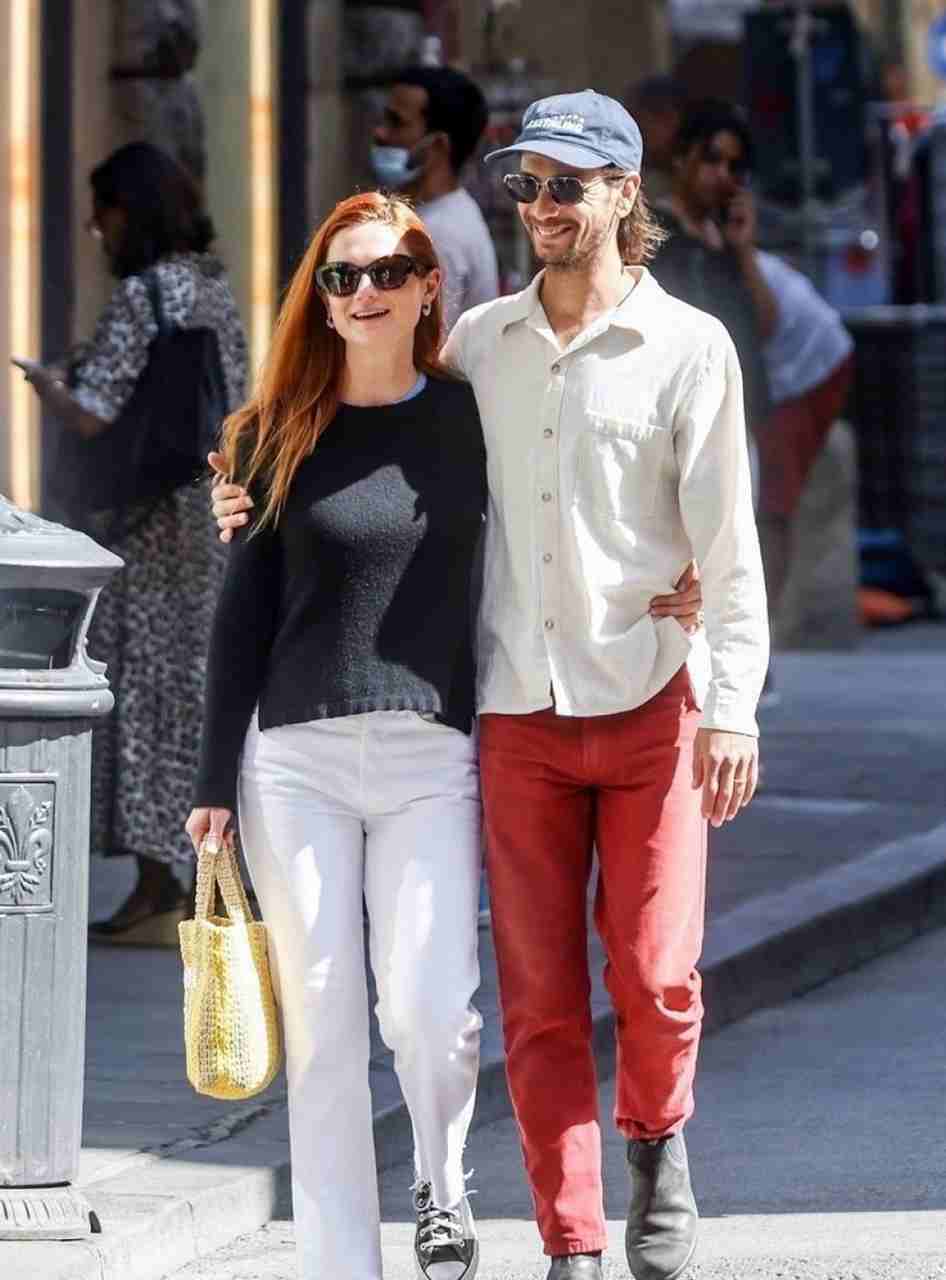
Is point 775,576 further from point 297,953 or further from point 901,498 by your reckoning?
point 901,498

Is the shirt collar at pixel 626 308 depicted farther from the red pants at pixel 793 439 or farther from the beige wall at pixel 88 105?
the red pants at pixel 793 439

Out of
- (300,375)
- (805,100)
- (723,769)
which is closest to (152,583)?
(300,375)

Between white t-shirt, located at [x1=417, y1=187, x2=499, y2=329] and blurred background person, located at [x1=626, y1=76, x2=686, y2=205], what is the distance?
321 cm

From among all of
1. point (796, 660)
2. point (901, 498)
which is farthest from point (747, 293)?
point (901, 498)

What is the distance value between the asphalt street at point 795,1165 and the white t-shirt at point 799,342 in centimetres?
476

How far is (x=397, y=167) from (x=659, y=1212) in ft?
12.0

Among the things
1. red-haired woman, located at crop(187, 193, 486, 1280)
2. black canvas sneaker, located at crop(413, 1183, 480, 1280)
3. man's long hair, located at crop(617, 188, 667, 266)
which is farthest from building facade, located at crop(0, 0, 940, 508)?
black canvas sneaker, located at crop(413, 1183, 480, 1280)

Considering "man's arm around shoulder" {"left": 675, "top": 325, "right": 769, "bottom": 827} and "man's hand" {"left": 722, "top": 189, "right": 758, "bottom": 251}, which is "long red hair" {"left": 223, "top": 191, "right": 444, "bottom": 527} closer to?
"man's arm around shoulder" {"left": 675, "top": 325, "right": 769, "bottom": 827}

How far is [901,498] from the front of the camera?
24.1 meters

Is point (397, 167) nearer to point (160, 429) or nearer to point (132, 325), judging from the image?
point (132, 325)

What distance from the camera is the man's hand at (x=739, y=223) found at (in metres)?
10.9

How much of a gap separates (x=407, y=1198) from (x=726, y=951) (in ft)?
6.83

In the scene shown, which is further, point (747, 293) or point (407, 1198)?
point (747, 293)

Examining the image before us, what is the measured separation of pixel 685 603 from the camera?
4.69 metres
